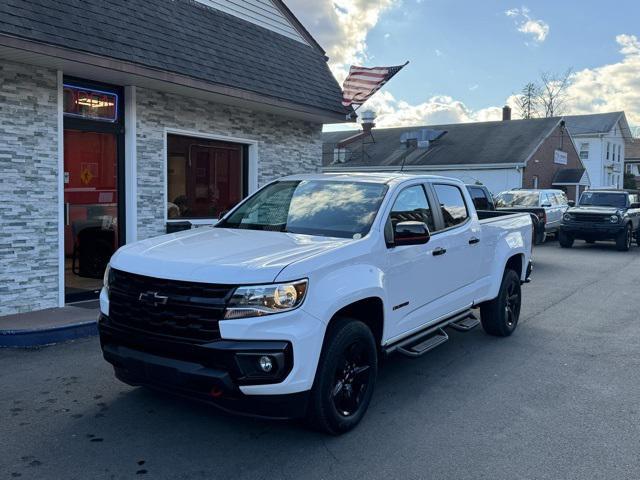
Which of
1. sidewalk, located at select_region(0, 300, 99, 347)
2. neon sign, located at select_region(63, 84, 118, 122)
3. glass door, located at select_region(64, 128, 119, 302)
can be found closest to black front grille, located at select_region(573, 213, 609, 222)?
glass door, located at select_region(64, 128, 119, 302)

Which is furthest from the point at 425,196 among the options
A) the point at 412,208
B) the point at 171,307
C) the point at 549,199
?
the point at 549,199

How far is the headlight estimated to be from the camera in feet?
12.4

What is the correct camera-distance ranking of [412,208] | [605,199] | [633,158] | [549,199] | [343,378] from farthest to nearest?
[633,158] < [549,199] < [605,199] < [412,208] < [343,378]

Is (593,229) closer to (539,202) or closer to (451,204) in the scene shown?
(539,202)

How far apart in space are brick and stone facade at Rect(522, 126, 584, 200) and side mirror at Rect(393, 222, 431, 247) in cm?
2793

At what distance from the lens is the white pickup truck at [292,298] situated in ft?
12.3

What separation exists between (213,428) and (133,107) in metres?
6.00

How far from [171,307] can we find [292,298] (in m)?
0.80

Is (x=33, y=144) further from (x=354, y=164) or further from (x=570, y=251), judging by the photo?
(x=354, y=164)

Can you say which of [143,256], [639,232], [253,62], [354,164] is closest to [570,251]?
[639,232]

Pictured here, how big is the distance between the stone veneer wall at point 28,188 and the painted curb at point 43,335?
107cm

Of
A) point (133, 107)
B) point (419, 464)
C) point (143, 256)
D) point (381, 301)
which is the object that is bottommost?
point (419, 464)

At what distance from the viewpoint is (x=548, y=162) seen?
34.5 metres

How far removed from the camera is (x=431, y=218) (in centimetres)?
573
